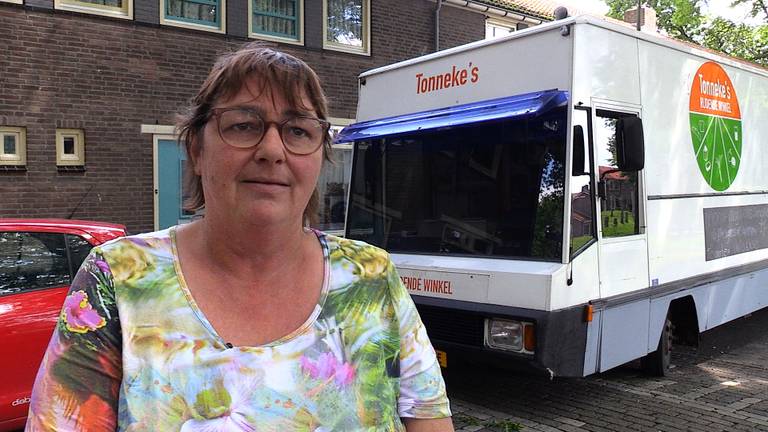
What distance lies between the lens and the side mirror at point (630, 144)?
4812 millimetres

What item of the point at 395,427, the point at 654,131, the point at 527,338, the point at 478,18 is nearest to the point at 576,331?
the point at 527,338

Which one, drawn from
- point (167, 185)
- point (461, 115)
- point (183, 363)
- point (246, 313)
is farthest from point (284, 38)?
point (183, 363)

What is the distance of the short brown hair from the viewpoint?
146cm

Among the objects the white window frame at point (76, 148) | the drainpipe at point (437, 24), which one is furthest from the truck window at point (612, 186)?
the drainpipe at point (437, 24)

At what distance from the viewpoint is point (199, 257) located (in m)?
1.46

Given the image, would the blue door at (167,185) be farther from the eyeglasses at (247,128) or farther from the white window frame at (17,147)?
the eyeglasses at (247,128)

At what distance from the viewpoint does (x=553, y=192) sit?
482cm

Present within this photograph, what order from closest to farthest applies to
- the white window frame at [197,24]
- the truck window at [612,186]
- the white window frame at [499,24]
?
the truck window at [612,186], the white window frame at [197,24], the white window frame at [499,24]

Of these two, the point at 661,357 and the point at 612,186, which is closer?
the point at 612,186

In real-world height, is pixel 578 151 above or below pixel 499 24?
below

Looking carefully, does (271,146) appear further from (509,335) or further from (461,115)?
(461,115)

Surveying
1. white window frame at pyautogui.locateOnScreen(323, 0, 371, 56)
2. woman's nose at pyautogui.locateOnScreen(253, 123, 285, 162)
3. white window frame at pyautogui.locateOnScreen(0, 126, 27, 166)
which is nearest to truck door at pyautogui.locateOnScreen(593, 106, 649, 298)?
woman's nose at pyautogui.locateOnScreen(253, 123, 285, 162)

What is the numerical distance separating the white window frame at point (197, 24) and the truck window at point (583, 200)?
7754 mm

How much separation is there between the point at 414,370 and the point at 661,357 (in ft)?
17.2
